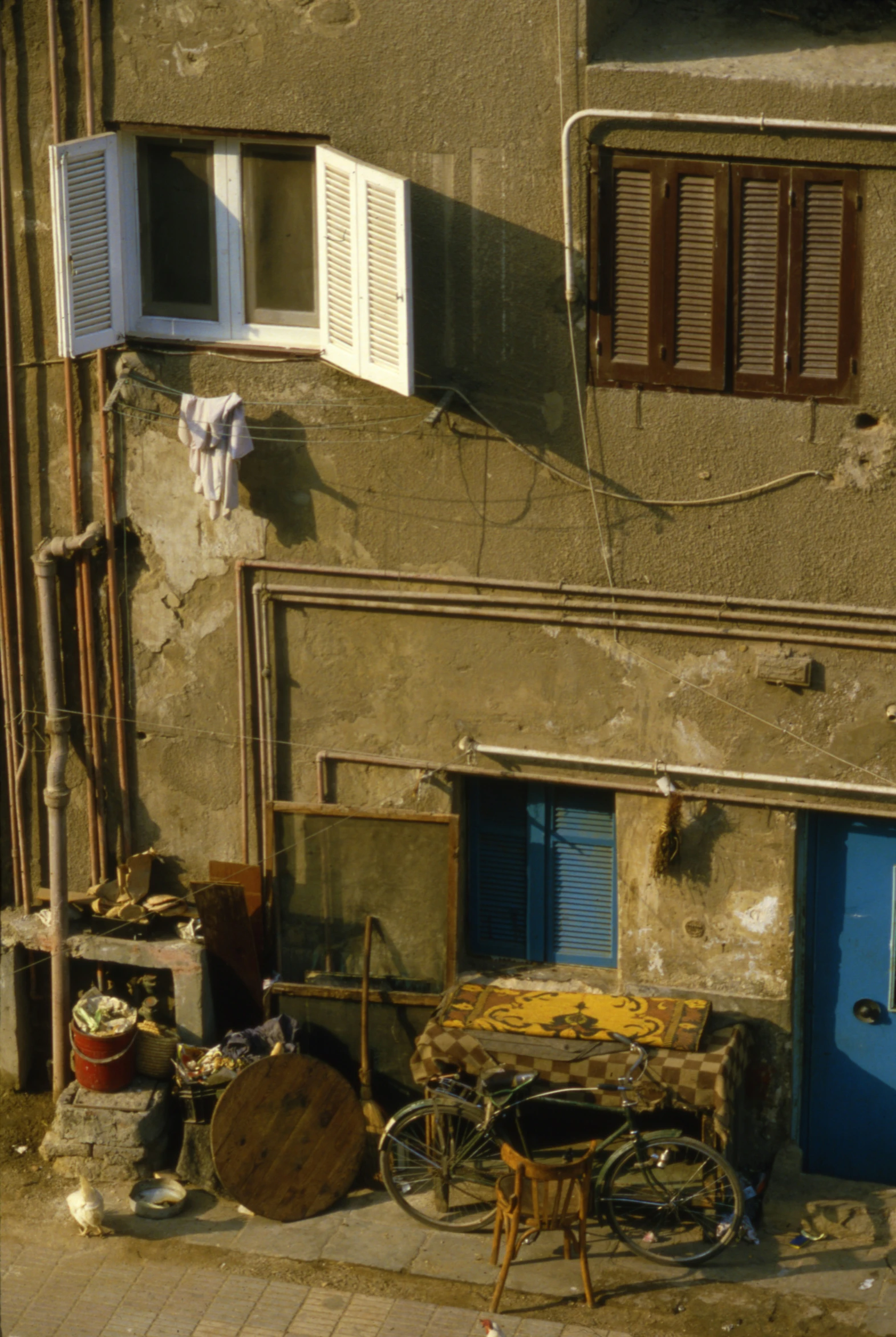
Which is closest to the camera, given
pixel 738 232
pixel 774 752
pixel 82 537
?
pixel 738 232

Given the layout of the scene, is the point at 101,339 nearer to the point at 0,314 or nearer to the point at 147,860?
the point at 0,314

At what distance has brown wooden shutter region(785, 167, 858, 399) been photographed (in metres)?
10.5

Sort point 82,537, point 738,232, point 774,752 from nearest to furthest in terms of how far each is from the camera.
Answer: point 738,232
point 774,752
point 82,537

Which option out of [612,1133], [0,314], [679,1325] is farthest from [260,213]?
[679,1325]

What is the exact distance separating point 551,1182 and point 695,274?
5670mm

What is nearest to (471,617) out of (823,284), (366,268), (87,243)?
(366,268)

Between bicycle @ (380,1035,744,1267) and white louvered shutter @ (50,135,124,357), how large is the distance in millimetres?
5436

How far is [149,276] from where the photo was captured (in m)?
11.9

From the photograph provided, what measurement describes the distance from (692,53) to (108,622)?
546 cm

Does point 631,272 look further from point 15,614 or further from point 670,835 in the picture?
point 15,614

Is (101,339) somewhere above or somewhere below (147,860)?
above

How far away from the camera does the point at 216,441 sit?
1155cm

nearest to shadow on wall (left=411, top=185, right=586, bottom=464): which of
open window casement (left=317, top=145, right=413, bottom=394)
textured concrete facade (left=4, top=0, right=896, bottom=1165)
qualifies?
textured concrete facade (left=4, top=0, right=896, bottom=1165)

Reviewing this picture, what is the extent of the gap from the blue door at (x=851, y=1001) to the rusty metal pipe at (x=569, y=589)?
145cm
